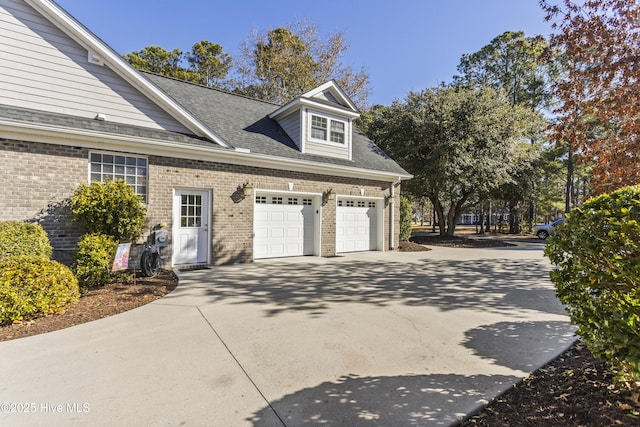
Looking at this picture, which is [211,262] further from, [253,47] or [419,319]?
[253,47]

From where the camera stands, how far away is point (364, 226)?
13.0 metres

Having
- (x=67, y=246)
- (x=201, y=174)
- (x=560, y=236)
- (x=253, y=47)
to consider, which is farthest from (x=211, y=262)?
(x=253, y=47)

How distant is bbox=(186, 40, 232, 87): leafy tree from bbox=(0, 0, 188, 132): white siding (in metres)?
20.4

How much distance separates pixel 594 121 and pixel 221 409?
8476 mm

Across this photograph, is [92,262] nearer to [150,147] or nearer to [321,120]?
[150,147]

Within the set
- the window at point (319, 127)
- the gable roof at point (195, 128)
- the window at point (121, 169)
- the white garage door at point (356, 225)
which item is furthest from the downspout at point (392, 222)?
the window at point (121, 169)

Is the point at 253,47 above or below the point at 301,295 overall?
above

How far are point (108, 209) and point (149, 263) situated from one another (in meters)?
1.48

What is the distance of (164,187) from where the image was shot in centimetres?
833

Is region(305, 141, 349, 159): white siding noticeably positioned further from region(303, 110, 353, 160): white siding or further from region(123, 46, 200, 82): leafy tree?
region(123, 46, 200, 82): leafy tree

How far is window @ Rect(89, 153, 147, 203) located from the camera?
7543 millimetres

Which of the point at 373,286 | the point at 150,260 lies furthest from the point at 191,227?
the point at 373,286

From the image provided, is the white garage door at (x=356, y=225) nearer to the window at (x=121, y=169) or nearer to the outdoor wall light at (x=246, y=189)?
the outdoor wall light at (x=246, y=189)

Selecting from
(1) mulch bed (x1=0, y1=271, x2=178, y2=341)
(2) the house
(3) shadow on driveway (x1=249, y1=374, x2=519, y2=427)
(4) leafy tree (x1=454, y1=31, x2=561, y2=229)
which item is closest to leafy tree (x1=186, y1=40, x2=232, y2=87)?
(2) the house
